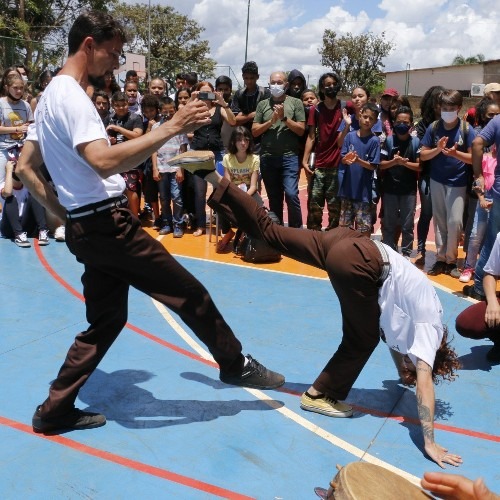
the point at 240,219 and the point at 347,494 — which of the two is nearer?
the point at 347,494

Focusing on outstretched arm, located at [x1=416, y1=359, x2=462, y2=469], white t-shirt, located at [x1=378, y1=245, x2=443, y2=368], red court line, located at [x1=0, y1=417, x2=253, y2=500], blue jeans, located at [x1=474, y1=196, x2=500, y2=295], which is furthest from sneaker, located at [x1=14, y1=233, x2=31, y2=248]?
outstretched arm, located at [x1=416, y1=359, x2=462, y2=469]

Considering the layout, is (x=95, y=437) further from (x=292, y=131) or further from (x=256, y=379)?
(x=292, y=131)

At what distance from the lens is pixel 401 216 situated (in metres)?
7.49

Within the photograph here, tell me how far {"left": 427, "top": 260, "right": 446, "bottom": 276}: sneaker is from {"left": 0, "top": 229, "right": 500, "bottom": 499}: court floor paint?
1.16m

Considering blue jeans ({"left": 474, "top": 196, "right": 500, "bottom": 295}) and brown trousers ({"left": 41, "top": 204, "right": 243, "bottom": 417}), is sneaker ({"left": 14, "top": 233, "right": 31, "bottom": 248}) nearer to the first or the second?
brown trousers ({"left": 41, "top": 204, "right": 243, "bottom": 417})

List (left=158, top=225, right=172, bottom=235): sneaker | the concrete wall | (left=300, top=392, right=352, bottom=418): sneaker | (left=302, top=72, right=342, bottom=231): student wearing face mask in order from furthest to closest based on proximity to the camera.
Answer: the concrete wall < (left=158, top=225, right=172, bottom=235): sneaker < (left=302, top=72, right=342, bottom=231): student wearing face mask < (left=300, top=392, right=352, bottom=418): sneaker

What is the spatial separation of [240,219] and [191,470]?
5.05 feet

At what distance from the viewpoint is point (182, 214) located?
8961 mm

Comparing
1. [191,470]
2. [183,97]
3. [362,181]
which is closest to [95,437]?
[191,470]

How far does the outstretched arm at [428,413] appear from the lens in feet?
11.0

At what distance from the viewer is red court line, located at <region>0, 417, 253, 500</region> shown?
3102 mm

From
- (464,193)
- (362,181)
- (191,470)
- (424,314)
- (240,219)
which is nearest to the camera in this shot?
(191,470)

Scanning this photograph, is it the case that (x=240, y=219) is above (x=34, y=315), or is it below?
above

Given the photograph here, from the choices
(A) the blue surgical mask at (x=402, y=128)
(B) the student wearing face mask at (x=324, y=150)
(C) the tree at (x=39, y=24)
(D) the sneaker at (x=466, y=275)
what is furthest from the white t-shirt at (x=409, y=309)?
(C) the tree at (x=39, y=24)
